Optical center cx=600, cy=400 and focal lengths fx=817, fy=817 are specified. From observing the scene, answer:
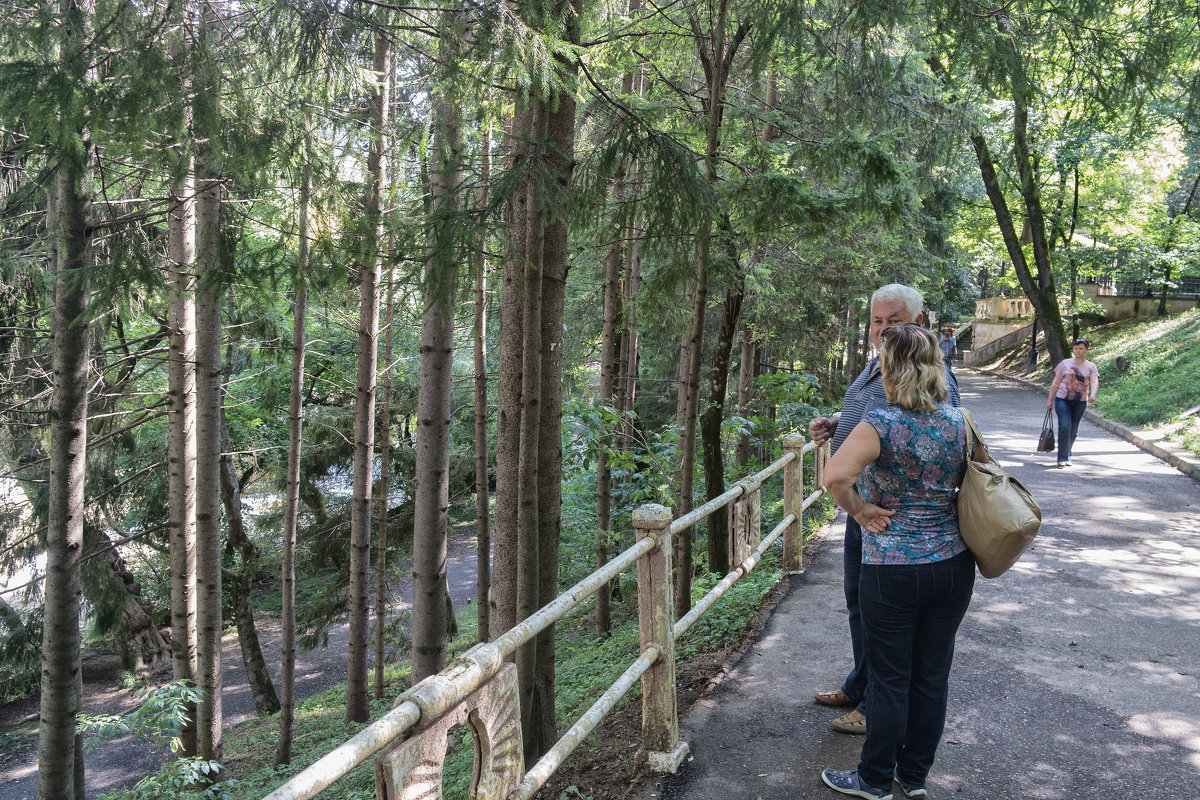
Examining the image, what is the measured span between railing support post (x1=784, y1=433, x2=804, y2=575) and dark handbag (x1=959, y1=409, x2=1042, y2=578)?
12.3 ft

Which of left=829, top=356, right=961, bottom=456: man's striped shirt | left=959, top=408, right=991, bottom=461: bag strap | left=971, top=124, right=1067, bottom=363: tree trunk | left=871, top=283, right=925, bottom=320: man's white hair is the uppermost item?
left=971, top=124, right=1067, bottom=363: tree trunk

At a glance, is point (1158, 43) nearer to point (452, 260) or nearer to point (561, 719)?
point (452, 260)

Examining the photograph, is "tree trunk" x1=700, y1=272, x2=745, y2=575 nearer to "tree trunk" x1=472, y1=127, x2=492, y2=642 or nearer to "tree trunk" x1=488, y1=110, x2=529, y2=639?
"tree trunk" x1=488, y1=110, x2=529, y2=639

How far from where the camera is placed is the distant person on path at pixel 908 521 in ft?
10.5

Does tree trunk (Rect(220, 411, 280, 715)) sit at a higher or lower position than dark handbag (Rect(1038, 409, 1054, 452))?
lower

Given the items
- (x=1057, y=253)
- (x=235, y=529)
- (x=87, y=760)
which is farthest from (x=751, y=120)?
(x=1057, y=253)

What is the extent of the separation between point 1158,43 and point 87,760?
1811cm

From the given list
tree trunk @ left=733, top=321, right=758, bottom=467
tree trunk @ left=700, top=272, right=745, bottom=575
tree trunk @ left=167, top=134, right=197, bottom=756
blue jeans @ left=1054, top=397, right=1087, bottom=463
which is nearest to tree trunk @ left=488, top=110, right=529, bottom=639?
tree trunk @ left=700, top=272, right=745, bottom=575

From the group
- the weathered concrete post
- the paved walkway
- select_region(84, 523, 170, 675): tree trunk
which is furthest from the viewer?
select_region(84, 523, 170, 675): tree trunk

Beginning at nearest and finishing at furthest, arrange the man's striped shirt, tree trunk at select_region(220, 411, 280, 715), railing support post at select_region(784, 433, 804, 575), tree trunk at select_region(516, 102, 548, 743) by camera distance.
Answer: the man's striped shirt → tree trunk at select_region(516, 102, 548, 743) → railing support post at select_region(784, 433, 804, 575) → tree trunk at select_region(220, 411, 280, 715)

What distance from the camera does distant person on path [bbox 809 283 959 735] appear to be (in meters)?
3.71

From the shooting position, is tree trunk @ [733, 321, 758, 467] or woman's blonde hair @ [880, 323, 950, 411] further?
tree trunk @ [733, 321, 758, 467]

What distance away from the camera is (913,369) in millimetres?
3207

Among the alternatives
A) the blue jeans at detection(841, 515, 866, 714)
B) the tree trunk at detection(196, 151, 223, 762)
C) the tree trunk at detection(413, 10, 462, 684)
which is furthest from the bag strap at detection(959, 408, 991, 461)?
the tree trunk at detection(196, 151, 223, 762)
